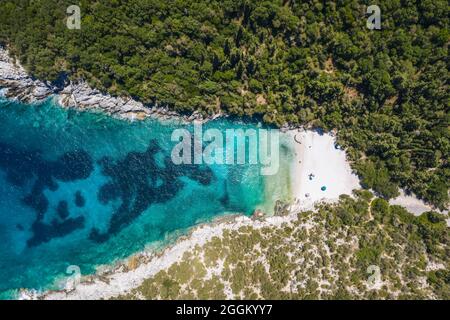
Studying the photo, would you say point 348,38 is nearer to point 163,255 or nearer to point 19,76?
point 163,255

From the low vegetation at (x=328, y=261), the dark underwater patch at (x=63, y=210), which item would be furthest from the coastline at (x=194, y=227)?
the dark underwater patch at (x=63, y=210)

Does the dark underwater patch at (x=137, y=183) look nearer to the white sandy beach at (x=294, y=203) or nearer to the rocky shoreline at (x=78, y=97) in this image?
the rocky shoreline at (x=78, y=97)

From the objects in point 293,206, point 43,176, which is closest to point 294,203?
point 293,206

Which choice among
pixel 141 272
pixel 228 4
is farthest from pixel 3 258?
pixel 228 4

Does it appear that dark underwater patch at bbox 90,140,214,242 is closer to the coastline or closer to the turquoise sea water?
the turquoise sea water

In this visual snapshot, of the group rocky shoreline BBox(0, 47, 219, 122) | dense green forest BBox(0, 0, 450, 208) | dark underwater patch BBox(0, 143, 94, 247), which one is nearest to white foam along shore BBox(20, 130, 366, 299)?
dense green forest BBox(0, 0, 450, 208)

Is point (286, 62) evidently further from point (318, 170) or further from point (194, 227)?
point (194, 227)
